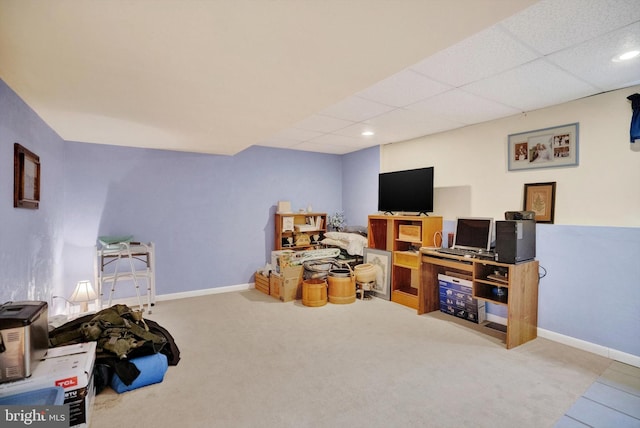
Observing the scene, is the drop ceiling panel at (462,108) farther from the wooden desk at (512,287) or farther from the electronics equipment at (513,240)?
the wooden desk at (512,287)

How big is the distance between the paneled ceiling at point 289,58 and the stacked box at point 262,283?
2484mm

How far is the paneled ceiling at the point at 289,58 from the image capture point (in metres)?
1.32

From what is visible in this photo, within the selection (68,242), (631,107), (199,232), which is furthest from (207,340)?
(631,107)

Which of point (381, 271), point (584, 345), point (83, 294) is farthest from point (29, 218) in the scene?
point (584, 345)

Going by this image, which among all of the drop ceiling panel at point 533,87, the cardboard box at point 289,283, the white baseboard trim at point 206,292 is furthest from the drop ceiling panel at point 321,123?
the white baseboard trim at point 206,292

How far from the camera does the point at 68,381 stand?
179cm

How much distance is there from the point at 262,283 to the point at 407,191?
270 cm

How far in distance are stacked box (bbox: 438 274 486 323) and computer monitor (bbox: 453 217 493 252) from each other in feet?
1.45

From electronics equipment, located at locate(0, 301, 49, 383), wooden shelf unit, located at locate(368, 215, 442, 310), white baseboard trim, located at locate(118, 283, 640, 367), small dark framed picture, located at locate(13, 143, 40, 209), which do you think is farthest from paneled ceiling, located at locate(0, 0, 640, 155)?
white baseboard trim, located at locate(118, 283, 640, 367)

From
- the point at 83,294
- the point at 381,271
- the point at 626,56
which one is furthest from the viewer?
the point at 381,271

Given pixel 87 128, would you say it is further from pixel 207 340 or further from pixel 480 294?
pixel 480 294

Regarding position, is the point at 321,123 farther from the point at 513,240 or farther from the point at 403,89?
the point at 513,240

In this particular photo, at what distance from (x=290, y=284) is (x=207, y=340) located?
1.55 metres

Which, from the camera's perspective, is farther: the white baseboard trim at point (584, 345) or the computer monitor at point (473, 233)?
the computer monitor at point (473, 233)
